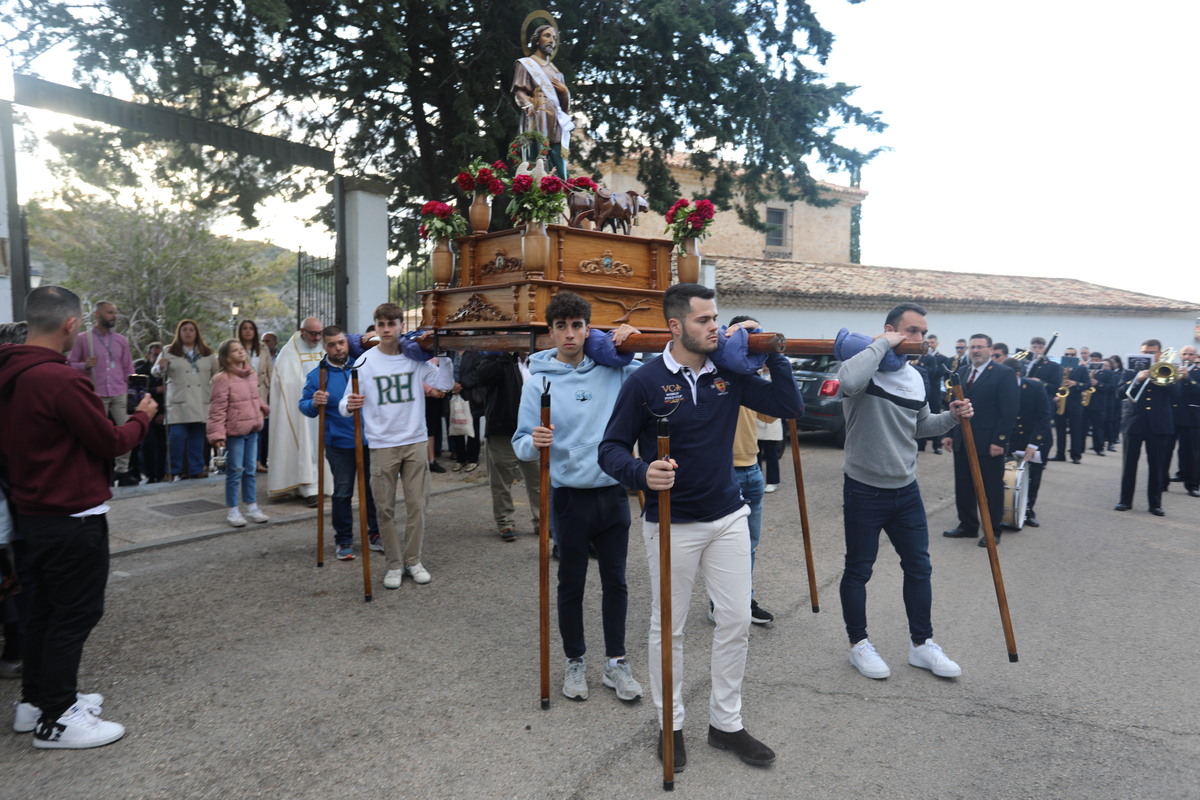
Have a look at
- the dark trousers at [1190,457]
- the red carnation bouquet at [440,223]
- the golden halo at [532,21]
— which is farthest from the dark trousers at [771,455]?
the dark trousers at [1190,457]

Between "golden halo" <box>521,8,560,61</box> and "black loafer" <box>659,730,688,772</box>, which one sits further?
"golden halo" <box>521,8,560,61</box>

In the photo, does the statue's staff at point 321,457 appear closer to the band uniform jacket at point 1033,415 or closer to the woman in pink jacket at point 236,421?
the woman in pink jacket at point 236,421

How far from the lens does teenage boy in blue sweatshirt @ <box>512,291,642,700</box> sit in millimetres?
4141

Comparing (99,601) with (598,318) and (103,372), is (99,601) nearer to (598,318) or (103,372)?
(598,318)

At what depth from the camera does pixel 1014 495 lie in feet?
27.1

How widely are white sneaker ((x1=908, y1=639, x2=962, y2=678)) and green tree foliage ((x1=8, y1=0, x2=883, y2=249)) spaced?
8486mm

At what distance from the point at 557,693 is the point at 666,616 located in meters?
1.15

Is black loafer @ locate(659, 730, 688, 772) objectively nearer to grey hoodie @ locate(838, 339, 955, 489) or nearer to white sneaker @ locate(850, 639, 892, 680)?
white sneaker @ locate(850, 639, 892, 680)

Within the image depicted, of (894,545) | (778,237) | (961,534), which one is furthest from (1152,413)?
(778,237)

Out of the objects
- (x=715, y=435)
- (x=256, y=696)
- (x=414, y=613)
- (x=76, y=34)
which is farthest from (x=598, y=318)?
(x=76, y=34)

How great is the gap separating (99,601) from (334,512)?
3066 millimetres

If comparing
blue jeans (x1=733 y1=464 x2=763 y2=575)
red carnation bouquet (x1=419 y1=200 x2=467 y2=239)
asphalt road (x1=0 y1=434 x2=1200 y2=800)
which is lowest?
asphalt road (x1=0 y1=434 x2=1200 y2=800)

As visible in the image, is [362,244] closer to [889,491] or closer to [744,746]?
[889,491]

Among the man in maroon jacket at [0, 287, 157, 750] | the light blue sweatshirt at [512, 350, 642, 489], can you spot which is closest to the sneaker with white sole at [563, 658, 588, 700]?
the light blue sweatshirt at [512, 350, 642, 489]
